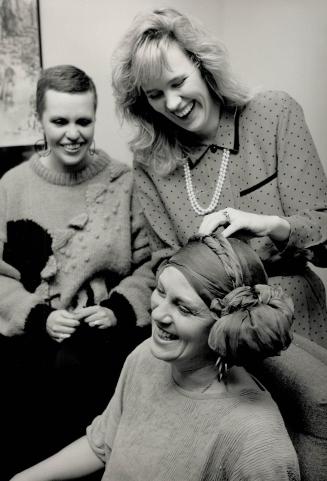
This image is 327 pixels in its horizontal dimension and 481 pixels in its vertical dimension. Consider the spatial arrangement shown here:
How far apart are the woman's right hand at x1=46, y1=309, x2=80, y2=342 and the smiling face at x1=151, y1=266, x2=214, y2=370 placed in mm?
750

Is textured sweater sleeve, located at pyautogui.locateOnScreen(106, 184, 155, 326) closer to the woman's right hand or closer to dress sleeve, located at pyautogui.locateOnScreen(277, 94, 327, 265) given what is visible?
the woman's right hand

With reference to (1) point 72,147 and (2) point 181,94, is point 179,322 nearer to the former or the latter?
(2) point 181,94

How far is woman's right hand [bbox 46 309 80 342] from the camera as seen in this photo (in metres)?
1.77

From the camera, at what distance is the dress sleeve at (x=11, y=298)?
1.83 m

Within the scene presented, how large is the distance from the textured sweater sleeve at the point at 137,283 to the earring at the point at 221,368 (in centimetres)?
82

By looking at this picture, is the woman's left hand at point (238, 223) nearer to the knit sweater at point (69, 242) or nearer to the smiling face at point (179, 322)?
the smiling face at point (179, 322)

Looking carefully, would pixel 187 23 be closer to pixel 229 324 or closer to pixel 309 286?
pixel 309 286

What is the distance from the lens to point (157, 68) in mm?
1470

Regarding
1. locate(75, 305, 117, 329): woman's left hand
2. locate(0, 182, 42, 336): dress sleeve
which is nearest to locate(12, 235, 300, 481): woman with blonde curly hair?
locate(75, 305, 117, 329): woman's left hand

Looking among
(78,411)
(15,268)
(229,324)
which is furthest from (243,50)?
(229,324)

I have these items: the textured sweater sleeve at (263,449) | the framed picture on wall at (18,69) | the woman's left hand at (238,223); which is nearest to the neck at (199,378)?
the textured sweater sleeve at (263,449)

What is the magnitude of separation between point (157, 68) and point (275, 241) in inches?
21.8

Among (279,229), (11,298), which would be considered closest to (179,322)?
(279,229)

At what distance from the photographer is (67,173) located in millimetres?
1984
